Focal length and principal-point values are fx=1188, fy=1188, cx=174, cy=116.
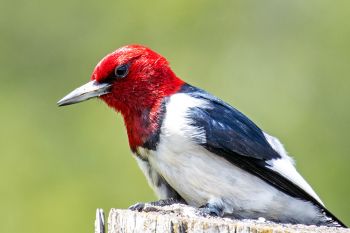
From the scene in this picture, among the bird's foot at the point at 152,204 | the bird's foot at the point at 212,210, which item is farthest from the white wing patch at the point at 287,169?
the bird's foot at the point at 152,204

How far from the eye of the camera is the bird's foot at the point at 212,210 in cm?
726

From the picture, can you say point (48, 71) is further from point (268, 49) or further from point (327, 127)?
point (327, 127)

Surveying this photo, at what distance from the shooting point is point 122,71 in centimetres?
807

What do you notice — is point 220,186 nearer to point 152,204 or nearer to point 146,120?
point 152,204

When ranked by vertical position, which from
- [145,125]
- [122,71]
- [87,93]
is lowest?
[145,125]

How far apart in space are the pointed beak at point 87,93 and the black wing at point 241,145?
0.67 meters

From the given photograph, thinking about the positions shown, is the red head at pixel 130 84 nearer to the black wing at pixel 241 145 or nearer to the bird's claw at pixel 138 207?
the black wing at pixel 241 145

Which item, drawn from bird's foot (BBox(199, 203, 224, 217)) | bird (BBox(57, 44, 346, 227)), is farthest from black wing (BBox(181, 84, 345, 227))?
bird's foot (BBox(199, 203, 224, 217))

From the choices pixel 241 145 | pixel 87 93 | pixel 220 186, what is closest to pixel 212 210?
pixel 220 186

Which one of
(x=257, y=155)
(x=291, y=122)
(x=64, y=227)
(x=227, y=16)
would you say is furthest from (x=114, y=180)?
(x=257, y=155)

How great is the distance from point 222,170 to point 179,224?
1.33 meters

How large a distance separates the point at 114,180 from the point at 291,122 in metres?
1.78

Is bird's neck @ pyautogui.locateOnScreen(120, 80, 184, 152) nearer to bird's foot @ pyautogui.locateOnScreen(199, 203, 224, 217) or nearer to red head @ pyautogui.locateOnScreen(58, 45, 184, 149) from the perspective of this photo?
red head @ pyautogui.locateOnScreen(58, 45, 184, 149)

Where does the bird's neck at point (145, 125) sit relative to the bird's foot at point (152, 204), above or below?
above
